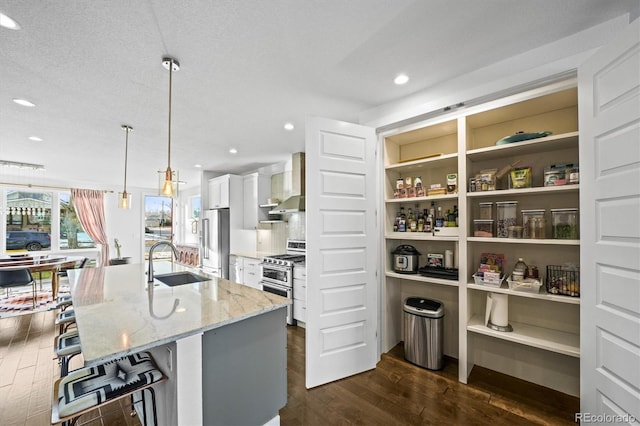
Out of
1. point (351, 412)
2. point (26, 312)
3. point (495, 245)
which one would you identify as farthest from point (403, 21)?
point (26, 312)

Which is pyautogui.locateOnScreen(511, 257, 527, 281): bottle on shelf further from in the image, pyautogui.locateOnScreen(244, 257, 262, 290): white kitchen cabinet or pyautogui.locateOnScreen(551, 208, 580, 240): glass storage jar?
pyautogui.locateOnScreen(244, 257, 262, 290): white kitchen cabinet

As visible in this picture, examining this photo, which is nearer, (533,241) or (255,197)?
(533,241)

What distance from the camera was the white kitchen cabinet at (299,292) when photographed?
136 inches

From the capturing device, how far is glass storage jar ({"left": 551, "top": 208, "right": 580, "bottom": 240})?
188 centimetres

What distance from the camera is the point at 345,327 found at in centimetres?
232

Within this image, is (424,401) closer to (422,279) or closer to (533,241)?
(422,279)

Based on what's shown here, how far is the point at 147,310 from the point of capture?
1498 mm

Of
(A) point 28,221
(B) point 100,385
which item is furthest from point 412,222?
(A) point 28,221

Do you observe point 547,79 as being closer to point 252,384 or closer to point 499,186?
point 499,186

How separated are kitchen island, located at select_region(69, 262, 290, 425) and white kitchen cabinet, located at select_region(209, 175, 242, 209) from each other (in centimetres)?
318

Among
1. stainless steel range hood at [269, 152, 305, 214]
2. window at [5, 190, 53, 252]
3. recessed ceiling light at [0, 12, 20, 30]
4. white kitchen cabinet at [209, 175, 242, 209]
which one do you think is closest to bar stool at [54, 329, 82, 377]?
recessed ceiling light at [0, 12, 20, 30]

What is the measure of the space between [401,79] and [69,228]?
822 centimetres

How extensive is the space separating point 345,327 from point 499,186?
1.84m

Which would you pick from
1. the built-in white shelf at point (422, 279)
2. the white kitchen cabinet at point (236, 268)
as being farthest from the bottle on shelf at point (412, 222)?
the white kitchen cabinet at point (236, 268)
